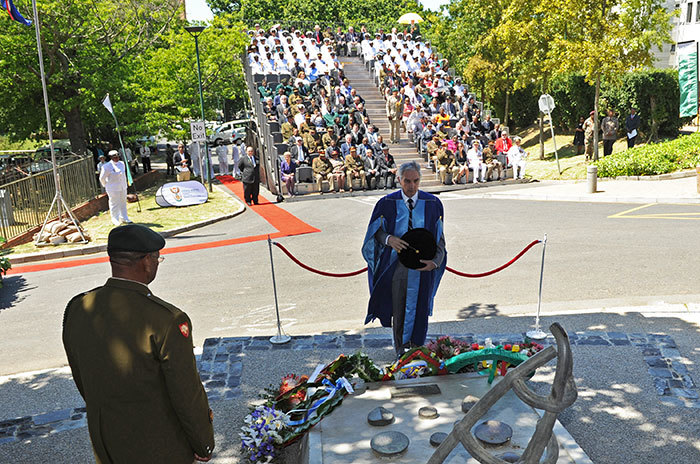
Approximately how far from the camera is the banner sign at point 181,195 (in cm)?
1870

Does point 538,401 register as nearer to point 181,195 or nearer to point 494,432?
point 494,432

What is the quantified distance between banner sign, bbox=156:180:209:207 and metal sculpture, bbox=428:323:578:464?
56.8 feet

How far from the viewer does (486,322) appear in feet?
25.2

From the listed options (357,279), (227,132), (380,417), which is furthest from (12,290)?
(227,132)

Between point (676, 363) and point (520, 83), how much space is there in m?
24.2

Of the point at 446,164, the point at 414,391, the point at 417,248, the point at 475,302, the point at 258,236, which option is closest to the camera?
the point at 414,391

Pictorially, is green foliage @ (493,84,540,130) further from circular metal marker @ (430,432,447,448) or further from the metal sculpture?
the metal sculpture

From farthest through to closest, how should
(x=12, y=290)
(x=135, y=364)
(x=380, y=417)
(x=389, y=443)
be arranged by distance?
1. (x=12, y=290)
2. (x=380, y=417)
3. (x=389, y=443)
4. (x=135, y=364)

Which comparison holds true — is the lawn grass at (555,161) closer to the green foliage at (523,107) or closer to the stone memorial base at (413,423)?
the green foliage at (523,107)

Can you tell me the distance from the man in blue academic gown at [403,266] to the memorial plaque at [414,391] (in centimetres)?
98

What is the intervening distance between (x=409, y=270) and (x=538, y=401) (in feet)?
12.9

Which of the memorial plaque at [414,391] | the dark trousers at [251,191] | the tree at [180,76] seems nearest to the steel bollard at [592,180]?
the dark trousers at [251,191]

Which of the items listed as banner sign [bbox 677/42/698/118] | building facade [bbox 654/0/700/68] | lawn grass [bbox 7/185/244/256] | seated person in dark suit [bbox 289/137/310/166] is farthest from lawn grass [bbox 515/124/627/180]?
lawn grass [bbox 7/185/244/256]

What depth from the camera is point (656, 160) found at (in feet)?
63.8
